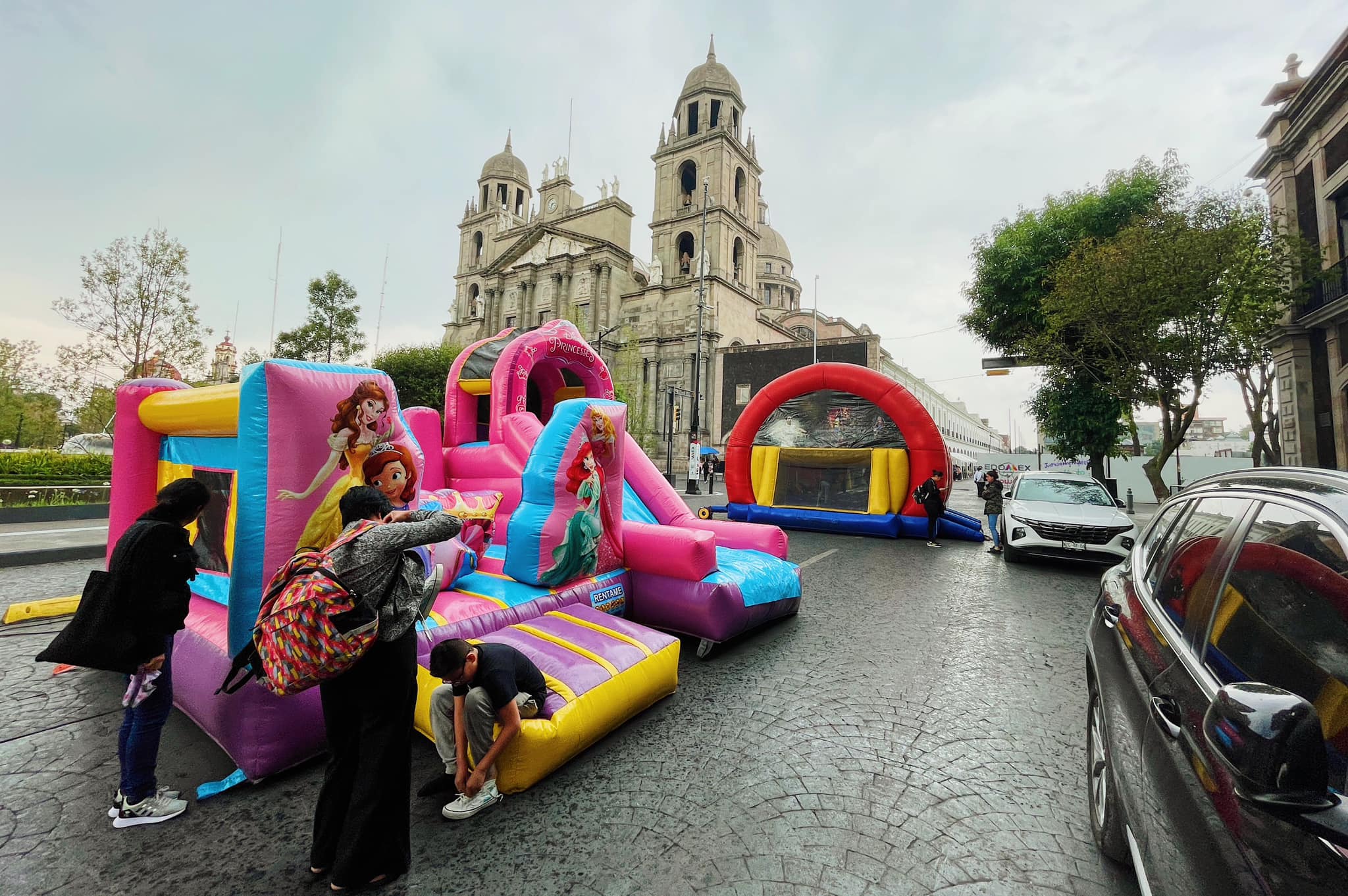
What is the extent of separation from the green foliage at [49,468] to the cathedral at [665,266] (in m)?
25.6

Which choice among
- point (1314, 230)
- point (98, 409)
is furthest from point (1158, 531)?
point (98, 409)

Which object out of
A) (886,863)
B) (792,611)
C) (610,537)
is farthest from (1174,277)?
(886,863)

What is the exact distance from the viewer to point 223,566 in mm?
3680

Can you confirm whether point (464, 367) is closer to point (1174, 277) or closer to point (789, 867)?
point (789, 867)

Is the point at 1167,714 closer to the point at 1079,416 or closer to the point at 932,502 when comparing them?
the point at 932,502

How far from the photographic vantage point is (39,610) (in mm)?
5426

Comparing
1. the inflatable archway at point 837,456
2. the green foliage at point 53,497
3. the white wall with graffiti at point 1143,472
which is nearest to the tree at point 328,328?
the green foliage at point 53,497

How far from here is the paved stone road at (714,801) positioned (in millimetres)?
2203

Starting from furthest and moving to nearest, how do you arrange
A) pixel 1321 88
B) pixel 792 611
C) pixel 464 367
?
pixel 1321 88 → pixel 464 367 → pixel 792 611

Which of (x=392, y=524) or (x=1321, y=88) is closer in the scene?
(x=392, y=524)

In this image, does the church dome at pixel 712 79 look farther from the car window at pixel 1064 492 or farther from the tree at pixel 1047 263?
the car window at pixel 1064 492

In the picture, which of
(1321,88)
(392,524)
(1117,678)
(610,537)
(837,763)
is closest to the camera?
(1117,678)

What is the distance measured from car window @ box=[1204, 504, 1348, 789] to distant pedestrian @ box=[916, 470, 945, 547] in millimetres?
9756

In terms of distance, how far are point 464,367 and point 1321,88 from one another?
Answer: 20.2 m
